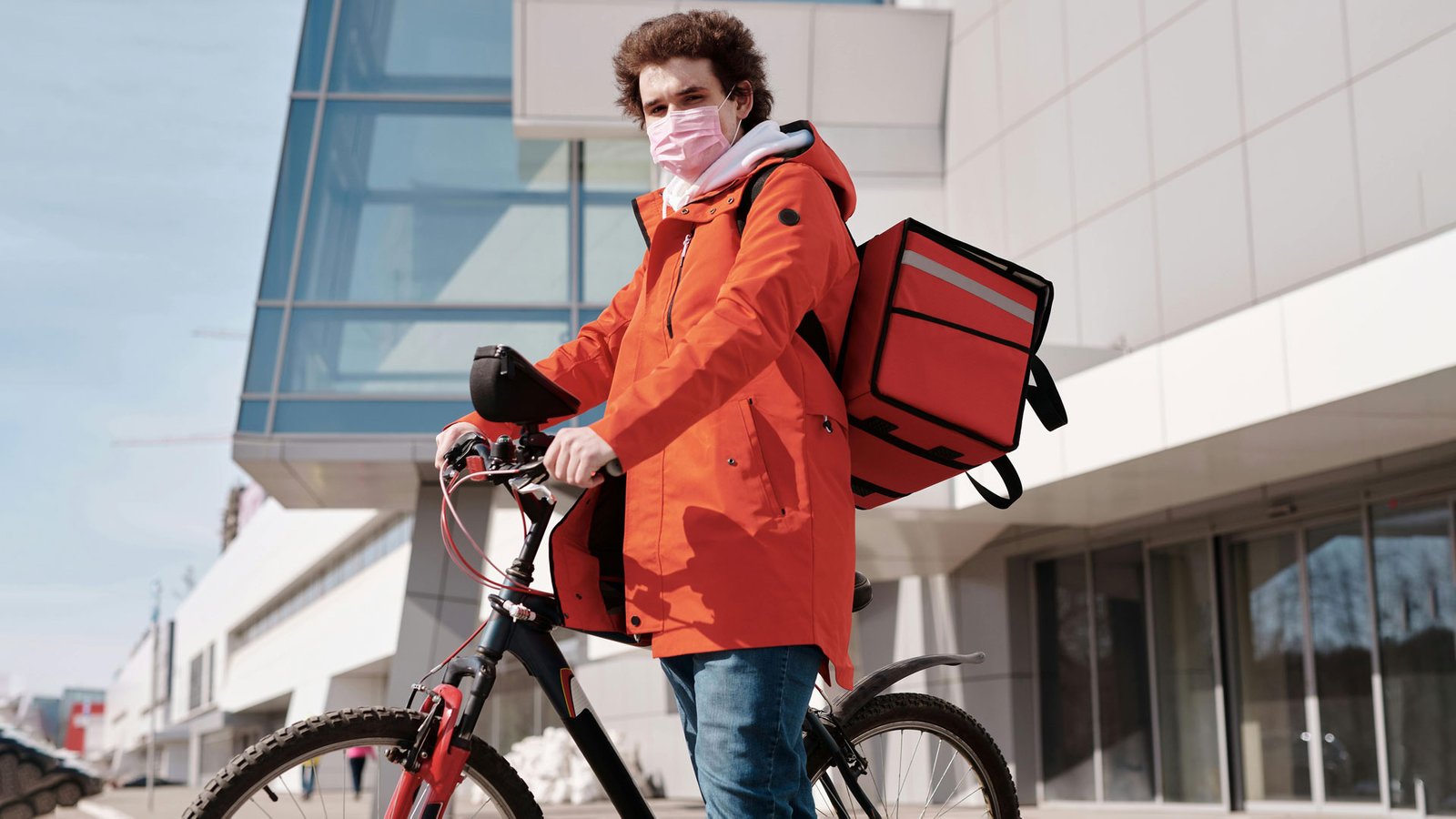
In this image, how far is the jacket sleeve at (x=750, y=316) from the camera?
218cm

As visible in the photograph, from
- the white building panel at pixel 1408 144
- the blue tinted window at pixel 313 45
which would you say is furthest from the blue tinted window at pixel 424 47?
the white building panel at pixel 1408 144

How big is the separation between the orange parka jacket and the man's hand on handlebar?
2 cm

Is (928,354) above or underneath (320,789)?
above

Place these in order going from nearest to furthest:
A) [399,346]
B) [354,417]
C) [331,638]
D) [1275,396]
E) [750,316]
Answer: [750,316] → [1275,396] → [354,417] → [399,346] → [331,638]

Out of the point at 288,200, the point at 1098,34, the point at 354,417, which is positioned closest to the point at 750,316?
the point at 354,417

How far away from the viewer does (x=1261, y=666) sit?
515 inches

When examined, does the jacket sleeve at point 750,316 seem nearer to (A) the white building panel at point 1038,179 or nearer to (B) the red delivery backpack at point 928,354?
(B) the red delivery backpack at point 928,354

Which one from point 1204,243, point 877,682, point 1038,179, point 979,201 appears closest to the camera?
point 877,682

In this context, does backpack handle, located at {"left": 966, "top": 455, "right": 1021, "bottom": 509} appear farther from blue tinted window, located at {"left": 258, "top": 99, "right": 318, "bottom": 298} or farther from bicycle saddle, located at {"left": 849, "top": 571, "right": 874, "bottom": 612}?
blue tinted window, located at {"left": 258, "top": 99, "right": 318, "bottom": 298}

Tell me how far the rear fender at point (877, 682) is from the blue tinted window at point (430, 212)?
10864 millimetres

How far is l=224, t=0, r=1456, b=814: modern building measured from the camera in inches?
412

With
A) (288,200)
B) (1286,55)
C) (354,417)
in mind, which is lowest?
(354,417)

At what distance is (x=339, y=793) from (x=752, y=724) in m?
0.69

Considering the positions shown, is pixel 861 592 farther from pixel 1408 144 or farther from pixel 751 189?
pixel 1408 144
